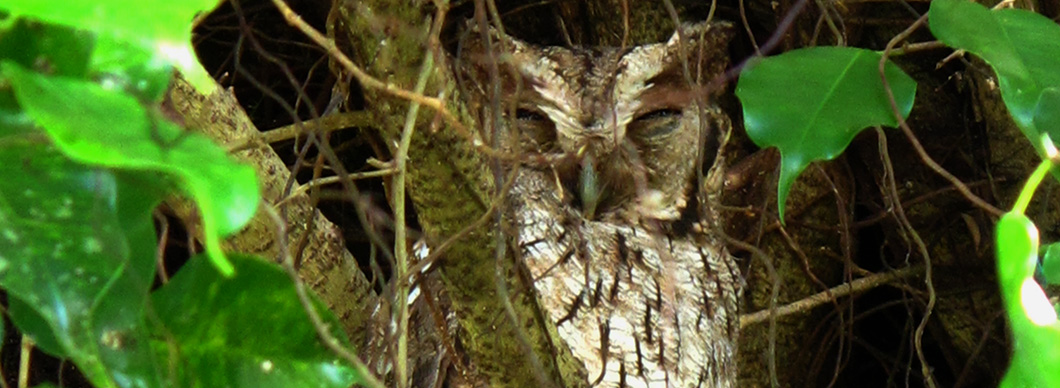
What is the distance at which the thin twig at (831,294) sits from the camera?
1.77m

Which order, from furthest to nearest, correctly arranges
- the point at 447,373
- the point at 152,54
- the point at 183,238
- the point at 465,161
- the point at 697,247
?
the point at 183,238 < the point at 697,247 < the point at 447,373 < the point at 465,161 < the point at 152,54

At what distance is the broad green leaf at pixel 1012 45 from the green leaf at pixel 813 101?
8 cm

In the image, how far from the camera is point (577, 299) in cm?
144

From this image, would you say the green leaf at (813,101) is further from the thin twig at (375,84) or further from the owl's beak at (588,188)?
the owl's beak at (588,188)

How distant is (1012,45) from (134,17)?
68cm

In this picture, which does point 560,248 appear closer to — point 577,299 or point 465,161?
point 577,299

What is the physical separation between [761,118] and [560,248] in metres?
0.69

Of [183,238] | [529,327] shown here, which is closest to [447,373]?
[529,327]

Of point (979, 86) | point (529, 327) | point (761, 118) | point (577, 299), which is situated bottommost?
point (529, 327)

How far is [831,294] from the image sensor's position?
1.74m

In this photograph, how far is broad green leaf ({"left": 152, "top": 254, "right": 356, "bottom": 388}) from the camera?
474 millimetres

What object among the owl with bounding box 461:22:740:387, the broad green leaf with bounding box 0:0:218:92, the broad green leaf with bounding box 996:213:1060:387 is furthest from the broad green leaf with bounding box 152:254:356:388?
the owl with bounding box 461:22:740:387

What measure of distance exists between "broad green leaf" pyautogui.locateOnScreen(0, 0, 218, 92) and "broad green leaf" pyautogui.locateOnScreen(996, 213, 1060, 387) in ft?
1.11

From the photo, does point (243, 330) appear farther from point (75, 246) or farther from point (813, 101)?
point (813, 101)
